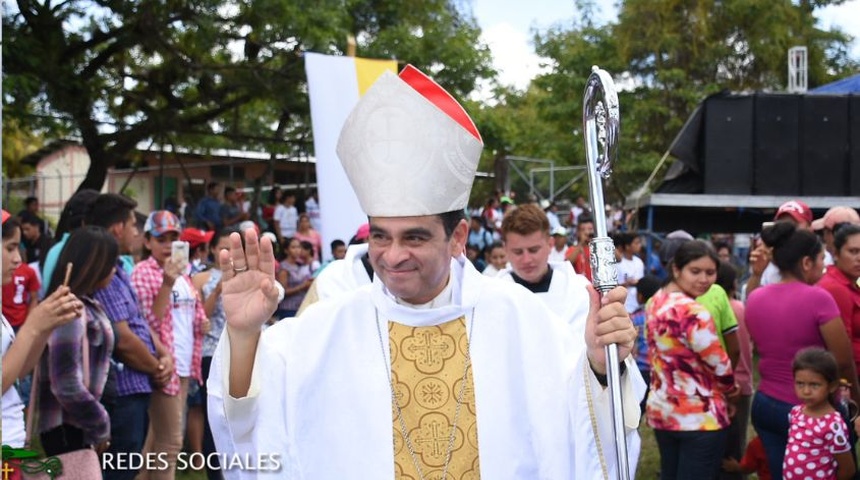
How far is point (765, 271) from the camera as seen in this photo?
734cm

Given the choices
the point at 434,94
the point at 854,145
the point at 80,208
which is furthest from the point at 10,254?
the point at 854,145

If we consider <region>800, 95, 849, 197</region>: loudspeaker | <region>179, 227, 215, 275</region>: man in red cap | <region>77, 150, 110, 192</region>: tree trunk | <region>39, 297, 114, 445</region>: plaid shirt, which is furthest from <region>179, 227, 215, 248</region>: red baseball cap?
<region>77, 150, 110, 192</region>: tree trunk

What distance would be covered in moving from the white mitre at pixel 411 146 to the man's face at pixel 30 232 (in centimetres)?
885

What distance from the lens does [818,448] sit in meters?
4.84

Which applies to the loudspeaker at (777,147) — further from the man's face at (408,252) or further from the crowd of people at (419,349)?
the man's face at (408,252)

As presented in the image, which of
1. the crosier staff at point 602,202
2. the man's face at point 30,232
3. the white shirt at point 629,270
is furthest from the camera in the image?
the man's face at point 30,232

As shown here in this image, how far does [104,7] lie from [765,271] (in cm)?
1064

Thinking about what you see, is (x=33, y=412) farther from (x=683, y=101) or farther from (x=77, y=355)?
(x=683, y=101)

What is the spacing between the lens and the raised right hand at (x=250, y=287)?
110 inches

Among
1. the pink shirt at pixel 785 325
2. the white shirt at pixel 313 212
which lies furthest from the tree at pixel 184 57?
the pink shirt at pixel 785 325

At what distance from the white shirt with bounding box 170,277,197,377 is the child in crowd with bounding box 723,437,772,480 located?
11.0 ft

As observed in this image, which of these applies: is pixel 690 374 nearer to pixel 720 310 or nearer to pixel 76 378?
pixel 720 310

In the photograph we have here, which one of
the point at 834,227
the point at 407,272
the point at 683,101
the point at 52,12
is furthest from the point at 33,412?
the point at 683,101

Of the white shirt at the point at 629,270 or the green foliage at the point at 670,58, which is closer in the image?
→ the white shirt at the point at 629,270
